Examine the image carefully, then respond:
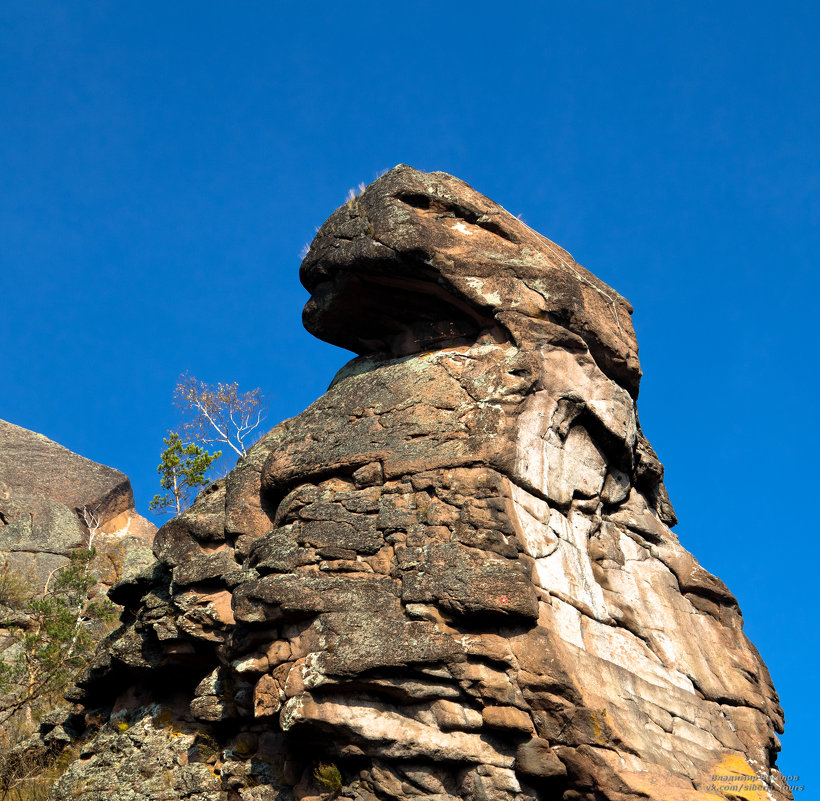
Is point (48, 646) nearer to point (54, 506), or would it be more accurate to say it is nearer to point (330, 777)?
point (330, 777)

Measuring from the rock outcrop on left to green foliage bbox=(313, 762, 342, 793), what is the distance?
749 inches

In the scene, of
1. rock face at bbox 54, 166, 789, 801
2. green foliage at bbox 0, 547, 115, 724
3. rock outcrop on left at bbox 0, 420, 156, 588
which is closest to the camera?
rock face at bbox 54, 166, 789, 801

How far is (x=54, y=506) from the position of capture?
34.9m

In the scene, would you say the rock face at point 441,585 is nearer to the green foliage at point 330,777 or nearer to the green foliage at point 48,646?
the green foliage at point 330,777

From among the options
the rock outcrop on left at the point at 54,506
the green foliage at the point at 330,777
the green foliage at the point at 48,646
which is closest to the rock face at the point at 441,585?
the green foliage at the point at 330,777

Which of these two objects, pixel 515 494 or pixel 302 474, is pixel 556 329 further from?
pixel 302 474

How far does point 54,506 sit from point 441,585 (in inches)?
1022

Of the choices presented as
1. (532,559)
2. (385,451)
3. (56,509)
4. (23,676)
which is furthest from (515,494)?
(56,509)

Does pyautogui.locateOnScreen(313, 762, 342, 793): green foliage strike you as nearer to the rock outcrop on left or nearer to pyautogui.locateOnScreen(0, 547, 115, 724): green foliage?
pyautogui.locateOnScreen(0, 547, 115, 724): green foliage

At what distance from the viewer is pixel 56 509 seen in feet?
114

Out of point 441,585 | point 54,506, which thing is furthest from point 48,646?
point 54,506

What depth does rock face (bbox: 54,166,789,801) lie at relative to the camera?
1191 cm

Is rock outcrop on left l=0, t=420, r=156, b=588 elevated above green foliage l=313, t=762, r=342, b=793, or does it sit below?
above

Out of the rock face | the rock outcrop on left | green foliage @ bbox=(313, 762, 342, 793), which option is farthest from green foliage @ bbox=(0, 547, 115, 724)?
green foliage @ bbox=(313, 762, 342, 793)
